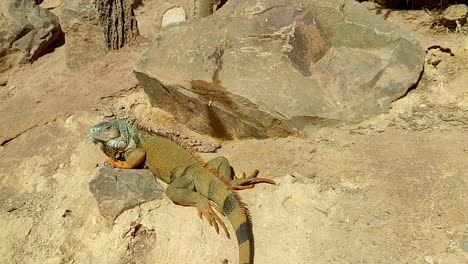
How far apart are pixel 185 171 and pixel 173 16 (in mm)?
3589

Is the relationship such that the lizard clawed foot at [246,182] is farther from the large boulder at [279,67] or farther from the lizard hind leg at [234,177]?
the large boulder at [279,67]

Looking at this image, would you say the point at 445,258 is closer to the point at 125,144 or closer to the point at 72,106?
the point at 125,144

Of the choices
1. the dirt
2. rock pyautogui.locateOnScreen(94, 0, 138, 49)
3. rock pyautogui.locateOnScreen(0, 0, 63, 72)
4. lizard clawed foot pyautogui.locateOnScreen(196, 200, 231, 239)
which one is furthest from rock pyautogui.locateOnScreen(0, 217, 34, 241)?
rock pyautogui.locateOnScreen(0, 0, 63, 72)

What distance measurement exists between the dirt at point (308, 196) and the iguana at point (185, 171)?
0.13m

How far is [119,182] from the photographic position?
4.97m

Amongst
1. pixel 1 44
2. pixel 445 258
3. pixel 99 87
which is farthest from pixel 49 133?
pixel 445 258

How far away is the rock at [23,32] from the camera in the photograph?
7781 mm

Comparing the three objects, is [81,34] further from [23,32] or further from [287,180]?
[287,180]

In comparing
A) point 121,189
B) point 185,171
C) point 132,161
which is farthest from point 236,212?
point 132,161

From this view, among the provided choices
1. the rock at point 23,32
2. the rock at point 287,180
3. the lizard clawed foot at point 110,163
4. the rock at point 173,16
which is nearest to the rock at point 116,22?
the rock at point 173,16

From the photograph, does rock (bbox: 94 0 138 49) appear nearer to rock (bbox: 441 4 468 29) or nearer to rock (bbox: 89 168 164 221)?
rock (bbox: 89 168 164 221)

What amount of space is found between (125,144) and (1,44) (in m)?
3.47

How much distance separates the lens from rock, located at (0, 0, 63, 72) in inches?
306

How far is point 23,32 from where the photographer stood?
25.9ft
